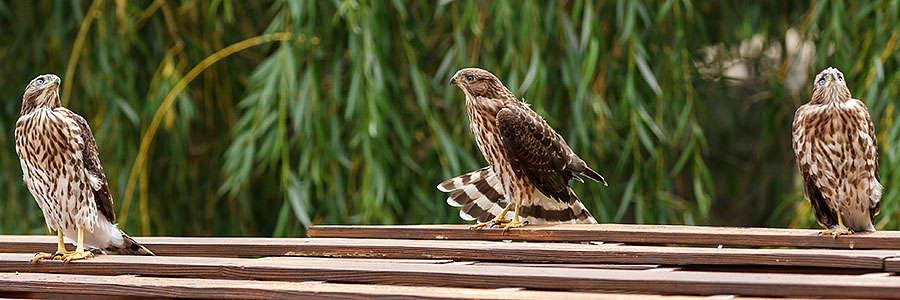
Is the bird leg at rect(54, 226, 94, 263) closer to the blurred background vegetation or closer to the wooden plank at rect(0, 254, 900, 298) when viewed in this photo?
the wooden plank at rect(0, 254, 900, 298)

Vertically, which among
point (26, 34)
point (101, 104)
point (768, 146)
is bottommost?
point (768, 146)

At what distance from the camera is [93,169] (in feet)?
11.1

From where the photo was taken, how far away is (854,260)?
7.93ft

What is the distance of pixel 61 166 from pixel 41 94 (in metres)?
0.21

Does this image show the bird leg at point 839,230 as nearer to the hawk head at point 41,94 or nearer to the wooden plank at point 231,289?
the wooden plank at point 231,289

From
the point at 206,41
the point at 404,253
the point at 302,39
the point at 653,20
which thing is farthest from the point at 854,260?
the point at 206,41

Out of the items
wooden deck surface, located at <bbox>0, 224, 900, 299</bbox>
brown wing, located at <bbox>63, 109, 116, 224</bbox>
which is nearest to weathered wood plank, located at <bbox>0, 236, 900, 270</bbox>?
wooden deck surface, located at <bbox>0, 224, 900, 299</bbox>

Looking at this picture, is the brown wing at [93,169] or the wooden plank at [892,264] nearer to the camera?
the wooden plank at [892,264]

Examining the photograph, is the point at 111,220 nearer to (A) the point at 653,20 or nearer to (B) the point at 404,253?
(B) the point at 404,253

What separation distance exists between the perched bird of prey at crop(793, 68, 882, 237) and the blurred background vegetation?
113 centimetres

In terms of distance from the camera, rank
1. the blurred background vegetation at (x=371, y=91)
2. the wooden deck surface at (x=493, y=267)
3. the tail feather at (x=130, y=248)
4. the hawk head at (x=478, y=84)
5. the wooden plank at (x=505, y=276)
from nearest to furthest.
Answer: the wooden plank at (x=505, y=276) → the wooden deck surface at (x=493, y=267) → the tail feather at (x=130, y=248) → the hawk head at (x=478, y=84) → the blurred background vegetation at (x=371, y=91)

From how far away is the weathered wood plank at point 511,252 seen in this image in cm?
248

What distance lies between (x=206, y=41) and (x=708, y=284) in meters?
3.66

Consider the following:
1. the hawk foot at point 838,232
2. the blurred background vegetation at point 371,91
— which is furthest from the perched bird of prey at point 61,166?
the hawk foot at point 838,232
